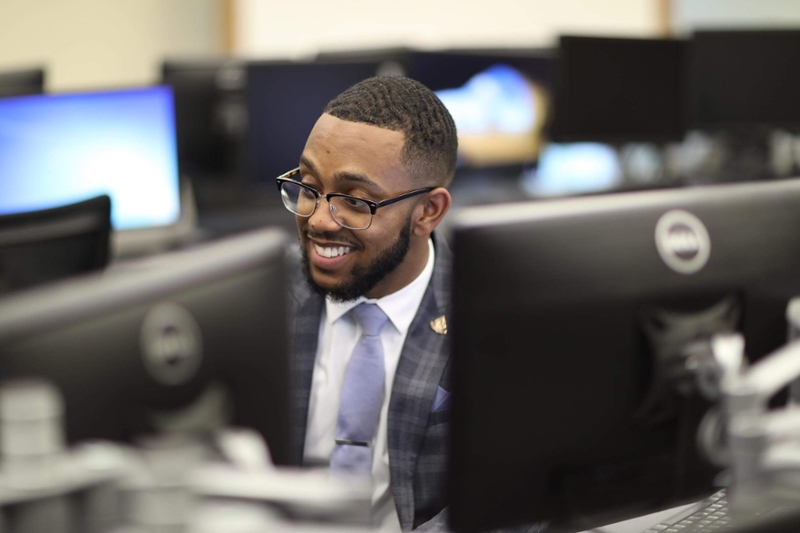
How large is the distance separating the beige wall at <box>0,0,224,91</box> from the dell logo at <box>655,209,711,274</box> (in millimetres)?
3699

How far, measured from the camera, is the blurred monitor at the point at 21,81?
2861mm

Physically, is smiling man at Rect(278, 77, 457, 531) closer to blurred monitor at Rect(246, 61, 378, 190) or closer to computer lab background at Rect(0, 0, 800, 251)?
blurred monitor at Rect(246, 61, 378, 190)

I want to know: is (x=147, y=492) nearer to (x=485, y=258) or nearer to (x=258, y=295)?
(x=258, y=295)

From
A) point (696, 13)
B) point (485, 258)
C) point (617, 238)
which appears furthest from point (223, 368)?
point (696, 13)

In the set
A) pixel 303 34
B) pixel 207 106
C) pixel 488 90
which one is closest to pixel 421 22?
pixel 303 34

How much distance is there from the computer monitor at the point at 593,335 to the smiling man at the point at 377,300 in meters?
0.26

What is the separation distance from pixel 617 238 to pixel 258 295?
1.25 feet

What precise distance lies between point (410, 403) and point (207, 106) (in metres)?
2.44

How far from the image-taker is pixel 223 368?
797 millimetres

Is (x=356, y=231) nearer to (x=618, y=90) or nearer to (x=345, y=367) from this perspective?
(x=345, y=367)

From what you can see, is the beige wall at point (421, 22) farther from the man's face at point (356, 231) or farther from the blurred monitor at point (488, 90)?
the man's face at point (356, 231)

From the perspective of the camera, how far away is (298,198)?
4.42 ft

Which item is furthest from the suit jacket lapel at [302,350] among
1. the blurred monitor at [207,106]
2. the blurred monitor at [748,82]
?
the blurred monitor at [748,82]

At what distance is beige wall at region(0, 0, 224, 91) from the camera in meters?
4.46
